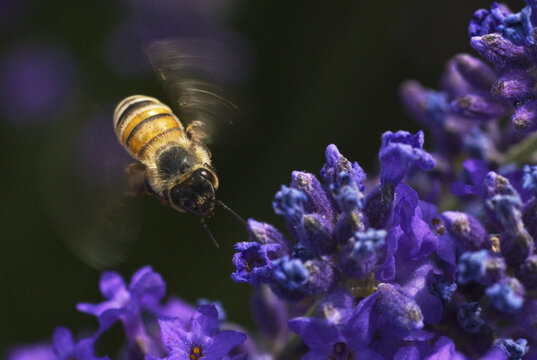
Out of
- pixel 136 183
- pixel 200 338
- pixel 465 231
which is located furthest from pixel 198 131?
pixel 465 231

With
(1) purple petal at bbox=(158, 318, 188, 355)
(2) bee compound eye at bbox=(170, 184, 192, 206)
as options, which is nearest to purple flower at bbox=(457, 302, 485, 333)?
(1) purple petal at bbox=(158, 318, 188, 355)

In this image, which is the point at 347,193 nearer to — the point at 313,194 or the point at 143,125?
the point at 313,194

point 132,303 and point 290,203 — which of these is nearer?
point 290,203

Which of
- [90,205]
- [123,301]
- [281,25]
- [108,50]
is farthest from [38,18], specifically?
[123,301]

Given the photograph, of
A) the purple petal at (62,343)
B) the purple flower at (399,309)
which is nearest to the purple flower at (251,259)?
the purple flower at (399,309)

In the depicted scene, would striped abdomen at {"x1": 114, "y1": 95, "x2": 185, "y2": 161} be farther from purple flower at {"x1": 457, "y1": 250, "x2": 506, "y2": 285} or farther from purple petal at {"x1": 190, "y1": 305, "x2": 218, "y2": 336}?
purple flower at {"x1": 457, "y1": 250, "x2": 506, "y2": 285}

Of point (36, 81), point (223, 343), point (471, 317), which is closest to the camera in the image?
point (471, 317)

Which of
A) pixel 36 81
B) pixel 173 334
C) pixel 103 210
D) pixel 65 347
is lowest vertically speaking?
pixel 36 81

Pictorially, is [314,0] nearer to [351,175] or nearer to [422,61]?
[422,61]
